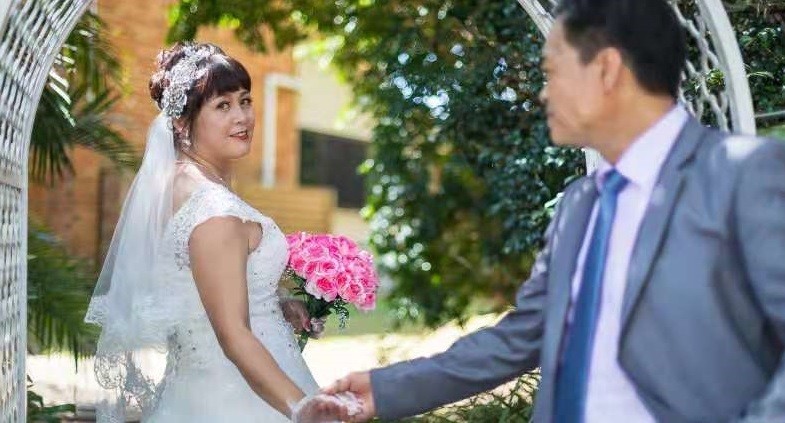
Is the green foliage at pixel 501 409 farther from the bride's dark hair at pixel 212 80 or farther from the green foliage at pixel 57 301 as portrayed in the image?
the bride's dark hair at pixel 212 80

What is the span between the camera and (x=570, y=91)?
7.49 feet

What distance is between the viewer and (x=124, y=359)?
13.5 feet

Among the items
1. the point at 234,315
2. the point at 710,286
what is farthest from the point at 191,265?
the point at 710,286

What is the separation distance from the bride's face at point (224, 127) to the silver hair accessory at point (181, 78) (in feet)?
Answer: 0.25

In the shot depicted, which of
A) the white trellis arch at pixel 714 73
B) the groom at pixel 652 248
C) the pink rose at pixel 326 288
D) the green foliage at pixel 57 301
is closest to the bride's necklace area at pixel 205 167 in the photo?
the pink rose at pixel 326 288

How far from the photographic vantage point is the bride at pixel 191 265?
3.72m

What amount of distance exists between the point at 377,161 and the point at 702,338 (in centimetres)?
862

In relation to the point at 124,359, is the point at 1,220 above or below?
above

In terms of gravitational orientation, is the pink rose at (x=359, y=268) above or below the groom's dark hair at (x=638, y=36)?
below

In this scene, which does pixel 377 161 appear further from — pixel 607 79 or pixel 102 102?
pixel 607 79

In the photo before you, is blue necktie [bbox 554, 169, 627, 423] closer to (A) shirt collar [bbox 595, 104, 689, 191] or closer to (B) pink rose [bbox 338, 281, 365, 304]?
(A) shirt collar [bbox 595, 104, 689, 191]

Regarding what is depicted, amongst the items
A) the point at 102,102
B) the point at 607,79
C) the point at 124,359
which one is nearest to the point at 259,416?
the point at 124,359

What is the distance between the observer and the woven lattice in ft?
13.3

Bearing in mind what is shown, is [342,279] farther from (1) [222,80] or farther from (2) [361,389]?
(2) [361,389]
